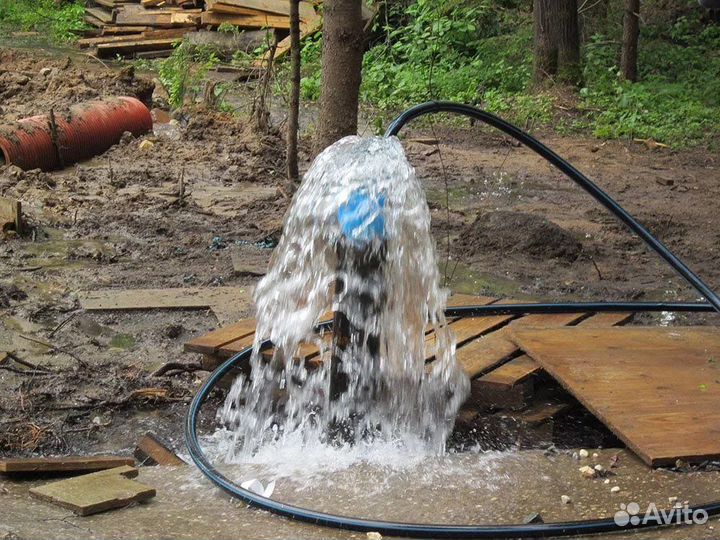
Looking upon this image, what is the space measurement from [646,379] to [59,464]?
7.70 feet

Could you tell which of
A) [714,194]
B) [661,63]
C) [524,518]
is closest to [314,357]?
[524,518]

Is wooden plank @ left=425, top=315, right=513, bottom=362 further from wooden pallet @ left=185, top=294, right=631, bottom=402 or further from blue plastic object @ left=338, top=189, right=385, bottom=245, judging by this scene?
blue plastic object @ left=338, top=189, right=385, bottom=245

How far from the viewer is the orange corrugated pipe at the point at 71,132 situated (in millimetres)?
9992

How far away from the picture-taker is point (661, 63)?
15.9 metres

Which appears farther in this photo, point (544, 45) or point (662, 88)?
point (544, 45)

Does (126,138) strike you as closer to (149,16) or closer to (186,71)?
(186,71)

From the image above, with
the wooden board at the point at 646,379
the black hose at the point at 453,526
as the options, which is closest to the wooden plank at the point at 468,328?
the wooden board at the point at 646,379

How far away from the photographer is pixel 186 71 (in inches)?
514

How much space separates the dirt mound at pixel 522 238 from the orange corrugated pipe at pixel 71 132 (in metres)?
4.62

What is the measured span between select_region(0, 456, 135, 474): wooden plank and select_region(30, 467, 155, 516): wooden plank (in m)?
0.27

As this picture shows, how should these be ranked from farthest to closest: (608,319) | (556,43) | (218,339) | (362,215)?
(556,43)
(608,319)
(218,339)
(362,215)

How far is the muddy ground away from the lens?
5043 millimetres

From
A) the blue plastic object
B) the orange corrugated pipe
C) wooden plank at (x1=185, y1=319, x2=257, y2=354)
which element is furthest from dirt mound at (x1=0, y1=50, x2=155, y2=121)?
the blue plastic object

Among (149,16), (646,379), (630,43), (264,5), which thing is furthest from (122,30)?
(646,379)
